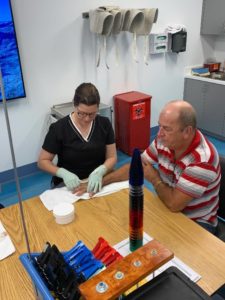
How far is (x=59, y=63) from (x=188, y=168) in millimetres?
1980

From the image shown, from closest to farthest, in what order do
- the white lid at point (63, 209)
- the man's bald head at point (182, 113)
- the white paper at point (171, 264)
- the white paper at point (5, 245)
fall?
the white paper at point (171, 264), the white paper at point (5, 245), the white lid at point (63, 209), the man's bald head at point (182, 113)

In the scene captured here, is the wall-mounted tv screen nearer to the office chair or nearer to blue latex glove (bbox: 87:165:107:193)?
blue latex glove (bbox: 87:165:107:193)

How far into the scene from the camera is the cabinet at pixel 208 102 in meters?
3.51

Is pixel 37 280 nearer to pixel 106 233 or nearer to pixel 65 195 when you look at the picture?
pixel 106 233

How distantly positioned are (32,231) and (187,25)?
336 cm

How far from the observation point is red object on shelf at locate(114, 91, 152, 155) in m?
3.12

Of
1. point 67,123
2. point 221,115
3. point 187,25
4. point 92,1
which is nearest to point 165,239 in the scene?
point 67,123

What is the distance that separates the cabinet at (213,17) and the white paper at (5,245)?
3548 mm

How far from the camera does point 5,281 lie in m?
0.93

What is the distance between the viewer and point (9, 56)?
248 cm

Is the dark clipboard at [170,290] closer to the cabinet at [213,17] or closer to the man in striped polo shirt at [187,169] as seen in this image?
the man in striped polo shirt at [187,169]

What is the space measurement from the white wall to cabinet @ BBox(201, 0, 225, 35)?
233mm

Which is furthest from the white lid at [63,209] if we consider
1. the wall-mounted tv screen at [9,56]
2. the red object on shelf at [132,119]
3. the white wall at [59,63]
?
the red object on shelf at [132,119]

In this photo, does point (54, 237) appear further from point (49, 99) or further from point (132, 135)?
point (132, 135)
